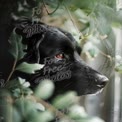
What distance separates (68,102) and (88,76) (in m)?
0.10

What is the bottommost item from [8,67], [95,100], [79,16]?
[95,100]

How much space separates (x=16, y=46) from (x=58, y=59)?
0.43ft

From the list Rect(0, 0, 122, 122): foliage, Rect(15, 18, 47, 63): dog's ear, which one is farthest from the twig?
Rect(15, 18, 47, 63): dog's ear

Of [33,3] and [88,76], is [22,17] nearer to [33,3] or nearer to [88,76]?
[33,3]

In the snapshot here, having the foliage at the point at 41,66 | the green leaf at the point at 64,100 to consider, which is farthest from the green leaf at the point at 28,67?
the green leaf at the point at 64,100

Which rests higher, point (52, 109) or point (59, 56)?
point (59, 56)

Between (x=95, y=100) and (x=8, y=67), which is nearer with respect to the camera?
(x=8, y=67)

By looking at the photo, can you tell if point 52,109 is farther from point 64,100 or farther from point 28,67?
point 28,67

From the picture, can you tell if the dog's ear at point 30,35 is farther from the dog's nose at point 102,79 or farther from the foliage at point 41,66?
the dog's nose at point 102,79

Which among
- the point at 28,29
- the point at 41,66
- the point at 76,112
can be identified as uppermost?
the point at 28,29

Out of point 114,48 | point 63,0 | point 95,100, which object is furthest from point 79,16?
point 95,100

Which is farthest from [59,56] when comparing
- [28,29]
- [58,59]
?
[28,29]

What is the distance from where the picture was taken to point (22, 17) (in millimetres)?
921

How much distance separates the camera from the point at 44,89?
0.94m
